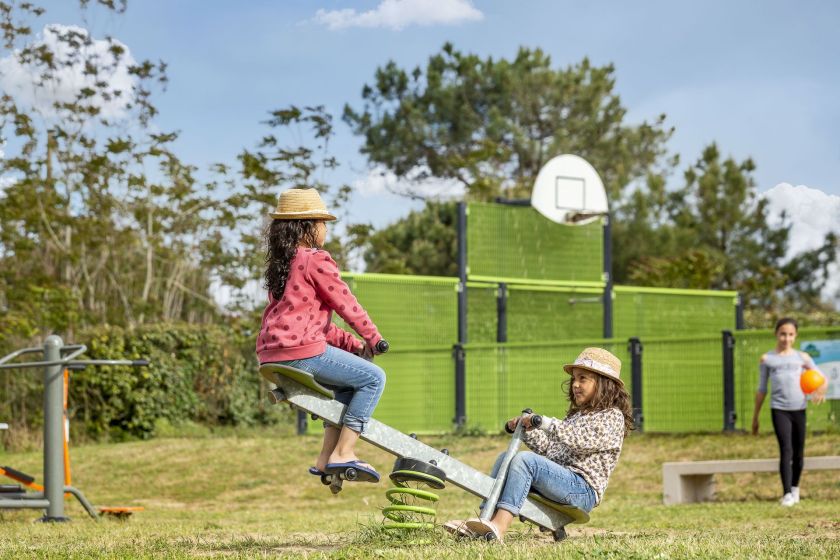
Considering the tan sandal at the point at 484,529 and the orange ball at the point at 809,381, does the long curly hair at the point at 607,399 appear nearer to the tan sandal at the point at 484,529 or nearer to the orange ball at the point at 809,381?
the tan sandal at the point at 484,529

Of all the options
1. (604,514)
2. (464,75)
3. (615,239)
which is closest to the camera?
(604,514)

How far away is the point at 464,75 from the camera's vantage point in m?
41.5

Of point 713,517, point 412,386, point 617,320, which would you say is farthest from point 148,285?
point 713,517

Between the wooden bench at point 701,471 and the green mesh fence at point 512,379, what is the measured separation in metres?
4.93

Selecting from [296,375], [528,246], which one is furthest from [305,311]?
[528,246]

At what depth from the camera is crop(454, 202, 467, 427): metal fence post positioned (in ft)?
65.9

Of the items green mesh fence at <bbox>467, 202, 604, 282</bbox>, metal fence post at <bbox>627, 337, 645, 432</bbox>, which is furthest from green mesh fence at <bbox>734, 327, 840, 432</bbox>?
green mesh fence at <bbox>467, 202, 604, 282</bbox>

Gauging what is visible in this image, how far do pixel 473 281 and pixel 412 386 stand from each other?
7.21 feet

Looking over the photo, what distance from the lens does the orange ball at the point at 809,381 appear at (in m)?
12.9

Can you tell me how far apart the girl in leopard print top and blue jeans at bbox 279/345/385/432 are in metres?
0.80

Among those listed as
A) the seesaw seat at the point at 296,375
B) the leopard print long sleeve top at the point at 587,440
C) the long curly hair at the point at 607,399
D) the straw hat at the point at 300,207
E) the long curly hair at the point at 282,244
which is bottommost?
the leopard print long sleeve top at the point at 587,440

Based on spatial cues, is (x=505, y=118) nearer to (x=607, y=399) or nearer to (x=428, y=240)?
(x=428, y=240)

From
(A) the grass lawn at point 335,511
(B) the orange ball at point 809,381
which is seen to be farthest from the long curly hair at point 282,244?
(B) the orange ball at point 809,381

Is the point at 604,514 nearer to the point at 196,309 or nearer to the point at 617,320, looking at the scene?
the point at 617,320
